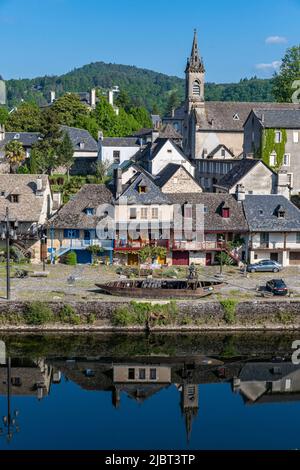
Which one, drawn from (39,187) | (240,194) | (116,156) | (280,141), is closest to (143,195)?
(240,194)

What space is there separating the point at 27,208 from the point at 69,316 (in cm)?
1783

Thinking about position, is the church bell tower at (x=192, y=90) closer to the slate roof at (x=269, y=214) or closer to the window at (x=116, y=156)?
the window at (x=116, y=156)

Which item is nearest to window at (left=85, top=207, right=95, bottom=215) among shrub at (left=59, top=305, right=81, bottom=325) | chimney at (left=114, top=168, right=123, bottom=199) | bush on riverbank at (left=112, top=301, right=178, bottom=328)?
chimney at (left=114, top=168, right=123, bottom=199)

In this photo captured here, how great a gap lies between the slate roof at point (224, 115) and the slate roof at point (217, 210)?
32.5 m

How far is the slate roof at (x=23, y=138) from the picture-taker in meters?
99.6

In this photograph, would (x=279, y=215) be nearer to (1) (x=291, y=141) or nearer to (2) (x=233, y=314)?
(2) (x=233, y=314)

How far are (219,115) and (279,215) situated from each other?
39.1 meters

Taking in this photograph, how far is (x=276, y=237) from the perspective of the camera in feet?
193

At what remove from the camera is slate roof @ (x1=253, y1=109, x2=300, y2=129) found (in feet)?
255

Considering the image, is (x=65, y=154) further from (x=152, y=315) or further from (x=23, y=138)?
(x=152, y=315)

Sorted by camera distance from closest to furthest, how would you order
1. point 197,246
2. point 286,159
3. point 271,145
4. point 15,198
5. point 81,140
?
point 197,246, point 15,198, point 271,145, point 286,159, point 81,140

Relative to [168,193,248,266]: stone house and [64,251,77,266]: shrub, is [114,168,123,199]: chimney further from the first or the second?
[64,251,77,266]: shrub

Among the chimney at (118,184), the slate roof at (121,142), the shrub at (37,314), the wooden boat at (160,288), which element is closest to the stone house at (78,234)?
the chimney at (118,184)
